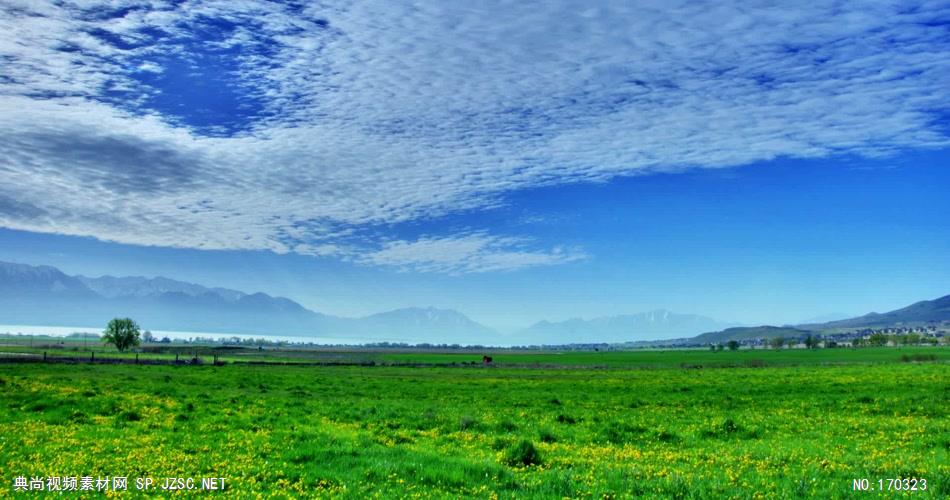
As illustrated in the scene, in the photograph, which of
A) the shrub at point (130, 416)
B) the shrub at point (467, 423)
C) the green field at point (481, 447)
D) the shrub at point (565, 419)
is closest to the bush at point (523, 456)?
the green field at point (481, 447)

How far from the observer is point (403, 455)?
17562 mm

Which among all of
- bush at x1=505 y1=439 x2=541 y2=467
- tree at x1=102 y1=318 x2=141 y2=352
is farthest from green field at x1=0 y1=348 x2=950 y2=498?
tree at x1=102 y1=318 x2=141 y2=352

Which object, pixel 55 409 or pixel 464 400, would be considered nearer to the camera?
pixel 55 409

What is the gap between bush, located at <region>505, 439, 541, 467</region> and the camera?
Result: 17156mm

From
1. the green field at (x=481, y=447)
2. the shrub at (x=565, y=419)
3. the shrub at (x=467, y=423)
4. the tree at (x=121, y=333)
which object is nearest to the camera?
the green field at (x=481, y=447)

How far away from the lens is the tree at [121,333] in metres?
173

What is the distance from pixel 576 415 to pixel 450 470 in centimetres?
1594

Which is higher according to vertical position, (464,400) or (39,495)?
(39,495)

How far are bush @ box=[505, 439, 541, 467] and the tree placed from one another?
18663cm

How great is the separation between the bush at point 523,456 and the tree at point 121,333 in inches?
7348

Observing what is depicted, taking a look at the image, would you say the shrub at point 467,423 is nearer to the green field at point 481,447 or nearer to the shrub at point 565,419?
the green field at point 481,447

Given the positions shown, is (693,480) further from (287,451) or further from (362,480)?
(287,451)

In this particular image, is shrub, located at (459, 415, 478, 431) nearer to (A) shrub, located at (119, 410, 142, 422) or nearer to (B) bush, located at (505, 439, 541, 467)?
(B) bush, located at (505, 439, 541, 467)

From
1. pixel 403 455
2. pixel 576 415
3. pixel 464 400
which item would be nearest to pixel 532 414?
pixel 576 415
